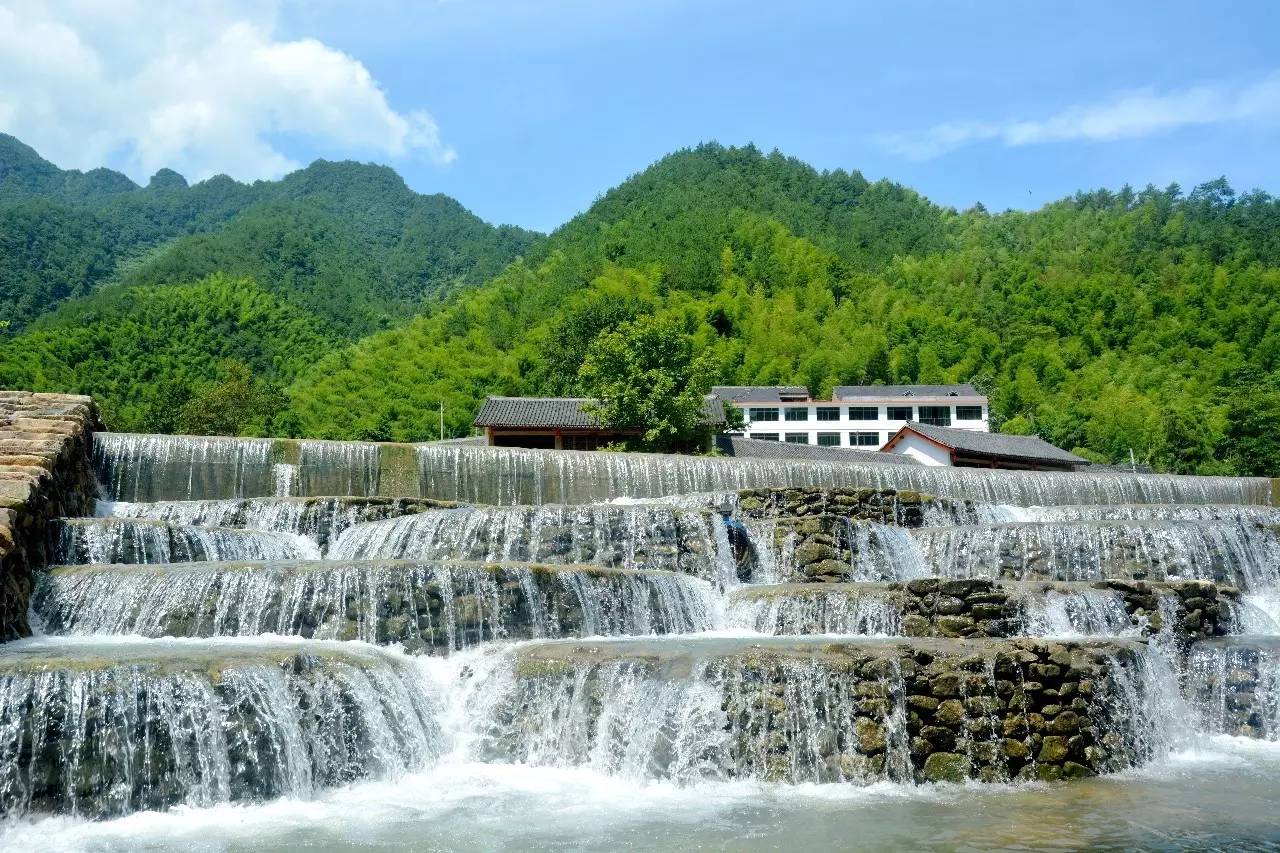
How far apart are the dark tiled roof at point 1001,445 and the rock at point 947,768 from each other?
33.6 metres

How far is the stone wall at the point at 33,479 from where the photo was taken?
11.0 meters

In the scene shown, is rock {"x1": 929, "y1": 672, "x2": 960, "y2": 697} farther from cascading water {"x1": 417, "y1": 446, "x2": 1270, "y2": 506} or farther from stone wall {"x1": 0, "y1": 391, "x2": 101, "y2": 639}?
cascading water {"x1": 417, "y1": 446, "x2": 1270, "y2": 506}

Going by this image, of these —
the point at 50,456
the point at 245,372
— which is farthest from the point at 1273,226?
the point at 50,456

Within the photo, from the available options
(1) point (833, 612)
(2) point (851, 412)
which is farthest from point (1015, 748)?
(2) point (851, 412)

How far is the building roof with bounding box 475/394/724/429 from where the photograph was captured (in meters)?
36.2

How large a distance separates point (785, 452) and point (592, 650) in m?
29.5

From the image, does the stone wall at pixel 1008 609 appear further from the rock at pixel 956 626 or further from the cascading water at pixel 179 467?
the cascading water at pixel 179 467

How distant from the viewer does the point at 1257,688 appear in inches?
424

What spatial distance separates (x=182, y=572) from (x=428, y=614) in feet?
8.58

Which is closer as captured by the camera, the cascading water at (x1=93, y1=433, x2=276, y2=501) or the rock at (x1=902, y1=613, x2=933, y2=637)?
the rock at (x1=902, y1=613, x2=933, y2=637)

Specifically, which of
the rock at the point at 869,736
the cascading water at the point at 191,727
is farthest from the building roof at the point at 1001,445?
the cascading water at the point at 191,727

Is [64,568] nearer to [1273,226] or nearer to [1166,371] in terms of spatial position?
[1166,371]

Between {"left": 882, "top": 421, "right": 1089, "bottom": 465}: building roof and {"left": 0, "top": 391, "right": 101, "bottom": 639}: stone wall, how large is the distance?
101 ft

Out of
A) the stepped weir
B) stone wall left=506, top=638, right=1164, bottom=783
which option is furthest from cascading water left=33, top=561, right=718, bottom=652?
stone wall left=506, top=638, right=1164, bottom=783
